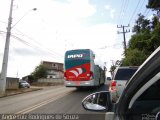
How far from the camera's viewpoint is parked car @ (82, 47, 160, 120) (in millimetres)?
2154

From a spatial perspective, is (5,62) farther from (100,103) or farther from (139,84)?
(139,84)

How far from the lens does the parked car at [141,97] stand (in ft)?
7.07

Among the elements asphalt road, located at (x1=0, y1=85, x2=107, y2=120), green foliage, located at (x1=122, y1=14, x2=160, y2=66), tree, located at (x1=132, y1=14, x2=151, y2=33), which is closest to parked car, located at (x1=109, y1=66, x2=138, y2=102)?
asphalt road, located at (x1=0, y1=85, x2=107, y2=120)

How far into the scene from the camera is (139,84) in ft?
7.63

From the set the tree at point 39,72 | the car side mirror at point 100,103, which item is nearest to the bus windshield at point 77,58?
the car side mirror at point 100,103

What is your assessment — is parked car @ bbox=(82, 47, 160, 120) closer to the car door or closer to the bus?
the car door

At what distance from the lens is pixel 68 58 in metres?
26.0

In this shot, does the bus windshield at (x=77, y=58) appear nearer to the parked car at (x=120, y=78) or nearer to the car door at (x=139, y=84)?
the parked car at (x=120, y=78)

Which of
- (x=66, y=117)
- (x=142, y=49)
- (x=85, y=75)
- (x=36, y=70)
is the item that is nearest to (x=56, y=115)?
(x=66, y=117)

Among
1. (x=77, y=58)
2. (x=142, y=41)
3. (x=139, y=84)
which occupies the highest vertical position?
(x=142, y=41)

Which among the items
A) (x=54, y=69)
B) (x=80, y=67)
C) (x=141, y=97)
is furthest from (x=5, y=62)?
(x=54, y=69)

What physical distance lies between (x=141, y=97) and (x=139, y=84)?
0.50 metres

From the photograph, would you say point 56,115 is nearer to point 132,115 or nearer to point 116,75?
point 116,75

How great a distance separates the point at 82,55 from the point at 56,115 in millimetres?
13876
